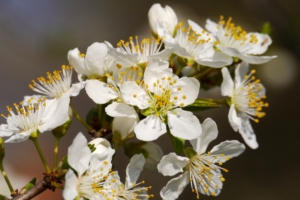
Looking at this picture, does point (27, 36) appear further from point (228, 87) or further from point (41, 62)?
point (228, 87)

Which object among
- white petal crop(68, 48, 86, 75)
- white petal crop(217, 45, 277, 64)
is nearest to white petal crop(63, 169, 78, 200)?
white petal crop(68, 48, 86, 75)

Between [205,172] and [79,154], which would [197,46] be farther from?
[79,154]

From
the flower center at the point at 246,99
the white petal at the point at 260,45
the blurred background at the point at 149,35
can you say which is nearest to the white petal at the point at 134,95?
the flower center at the point at 246,99

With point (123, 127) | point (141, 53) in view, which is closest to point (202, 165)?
point (123, 127)

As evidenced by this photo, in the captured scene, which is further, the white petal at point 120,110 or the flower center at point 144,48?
the flower center at point 144,48

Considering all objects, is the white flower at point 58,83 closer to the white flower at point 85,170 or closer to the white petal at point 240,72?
the white flower at point 85,170

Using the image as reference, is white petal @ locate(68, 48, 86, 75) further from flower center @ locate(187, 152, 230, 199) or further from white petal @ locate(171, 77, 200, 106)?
flower center @ locate(187, 152, 230, 199)

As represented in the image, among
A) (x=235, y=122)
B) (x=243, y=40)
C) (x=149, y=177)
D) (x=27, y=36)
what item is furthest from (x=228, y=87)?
(x=27, y=36)
